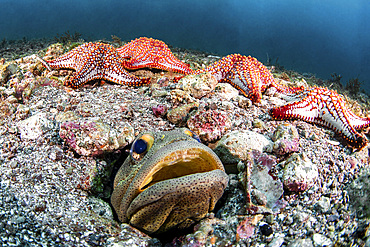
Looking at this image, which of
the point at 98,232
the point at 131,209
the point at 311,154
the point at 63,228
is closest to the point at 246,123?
the point at 311,154

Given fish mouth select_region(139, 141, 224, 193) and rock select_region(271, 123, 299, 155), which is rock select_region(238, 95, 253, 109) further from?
fish mouth select_region(139, 141, 224, 193)

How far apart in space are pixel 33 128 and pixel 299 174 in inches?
142

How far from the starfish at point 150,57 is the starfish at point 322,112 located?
2407mm

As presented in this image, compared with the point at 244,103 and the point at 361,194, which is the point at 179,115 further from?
the point at 361,194

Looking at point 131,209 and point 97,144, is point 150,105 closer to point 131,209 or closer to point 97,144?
point 97,144

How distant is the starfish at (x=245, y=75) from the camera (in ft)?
13.5

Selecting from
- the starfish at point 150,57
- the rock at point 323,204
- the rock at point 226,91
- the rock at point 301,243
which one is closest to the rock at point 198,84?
the rock at point 226,91

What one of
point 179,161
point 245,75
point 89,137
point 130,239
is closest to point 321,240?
point 179,161

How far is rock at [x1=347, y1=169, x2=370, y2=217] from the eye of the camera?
2097mm

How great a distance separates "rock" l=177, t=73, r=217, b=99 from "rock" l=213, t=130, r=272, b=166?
1.28 m

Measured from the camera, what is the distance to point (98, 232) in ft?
6.62

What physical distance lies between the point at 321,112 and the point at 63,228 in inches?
161

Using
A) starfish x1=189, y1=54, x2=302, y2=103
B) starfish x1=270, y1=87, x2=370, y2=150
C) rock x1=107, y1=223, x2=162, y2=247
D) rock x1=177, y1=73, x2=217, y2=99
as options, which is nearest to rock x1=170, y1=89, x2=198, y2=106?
rock x1=177, y1=73, x2=217, y2=99

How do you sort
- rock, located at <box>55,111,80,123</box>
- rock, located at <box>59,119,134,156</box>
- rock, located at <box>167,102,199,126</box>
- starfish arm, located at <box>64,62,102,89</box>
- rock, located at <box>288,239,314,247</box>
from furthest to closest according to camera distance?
starfish arm, located at <box>64,62,102,89</box>, rock, located at <box>167,102,199,126</box>, rock, located at <box>55,111,80,123</box>, rock, located at <box>59,119,134,156</box>, rock, located at <box>288,239,314,247</box>
